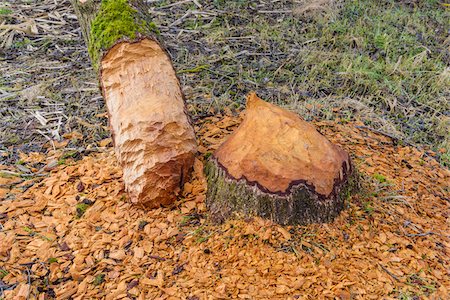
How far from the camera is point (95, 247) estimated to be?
2.20m

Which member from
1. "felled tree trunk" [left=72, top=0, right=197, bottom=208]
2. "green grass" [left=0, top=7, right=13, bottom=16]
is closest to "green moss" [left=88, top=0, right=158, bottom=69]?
"felled tree trunk" [left=72, top=0, right=197, bottom=208]

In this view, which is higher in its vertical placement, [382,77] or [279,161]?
[279,161]

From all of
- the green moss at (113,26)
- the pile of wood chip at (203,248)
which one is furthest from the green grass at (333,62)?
the pile of wood chip at (203,248)

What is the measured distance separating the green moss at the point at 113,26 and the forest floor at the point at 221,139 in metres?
0.74

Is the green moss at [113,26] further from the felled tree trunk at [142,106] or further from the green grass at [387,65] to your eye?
the green grass at [387,65]

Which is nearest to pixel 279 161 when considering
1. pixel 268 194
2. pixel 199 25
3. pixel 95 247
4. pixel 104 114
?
pixel 268 194

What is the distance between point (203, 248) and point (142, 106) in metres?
0.87

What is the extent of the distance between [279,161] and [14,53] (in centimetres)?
356

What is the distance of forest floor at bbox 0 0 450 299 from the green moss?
0.74 m

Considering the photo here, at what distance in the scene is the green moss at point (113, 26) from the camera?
8.42ft

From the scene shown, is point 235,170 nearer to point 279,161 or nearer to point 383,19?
point 279,161

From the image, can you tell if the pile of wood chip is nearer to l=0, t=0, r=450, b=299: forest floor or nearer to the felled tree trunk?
l=0, t=0, r=450, b=299: forest floor

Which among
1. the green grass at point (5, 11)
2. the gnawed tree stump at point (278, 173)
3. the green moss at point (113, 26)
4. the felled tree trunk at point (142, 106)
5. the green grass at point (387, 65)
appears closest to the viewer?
the gnawed tree stump at point (278, 173)

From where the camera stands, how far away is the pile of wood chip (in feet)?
6.46
